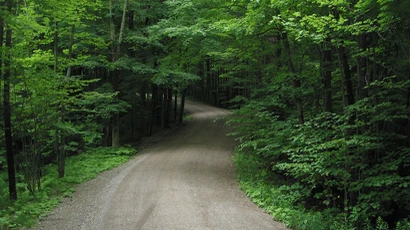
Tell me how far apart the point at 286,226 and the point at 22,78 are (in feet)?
29.7

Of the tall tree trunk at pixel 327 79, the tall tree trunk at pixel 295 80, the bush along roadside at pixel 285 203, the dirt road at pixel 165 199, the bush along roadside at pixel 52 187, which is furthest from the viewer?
the tall tree trunk at pixel 295 80

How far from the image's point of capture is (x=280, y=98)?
40.8ft

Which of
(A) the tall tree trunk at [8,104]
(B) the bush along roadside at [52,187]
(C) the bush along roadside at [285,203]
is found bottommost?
(B) the bush along roadside at [52,187]

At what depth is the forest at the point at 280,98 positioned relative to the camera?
23.0 ft

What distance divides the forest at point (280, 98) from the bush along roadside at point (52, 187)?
0.06 metres

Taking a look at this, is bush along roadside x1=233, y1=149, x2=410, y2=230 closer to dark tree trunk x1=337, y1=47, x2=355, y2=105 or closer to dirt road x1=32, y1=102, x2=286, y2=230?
dirt road x1=32, y1=102, x2=286, y2=230

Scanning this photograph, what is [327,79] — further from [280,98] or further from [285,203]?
[285,203]

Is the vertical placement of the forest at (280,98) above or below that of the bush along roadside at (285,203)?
above

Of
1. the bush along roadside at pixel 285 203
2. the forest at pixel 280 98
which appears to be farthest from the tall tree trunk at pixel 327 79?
the bush along roadside at pixel 285 203

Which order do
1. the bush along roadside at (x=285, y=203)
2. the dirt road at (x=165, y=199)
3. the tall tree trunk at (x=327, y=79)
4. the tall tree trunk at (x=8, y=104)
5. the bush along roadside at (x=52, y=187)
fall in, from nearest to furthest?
the bush along roadside at (x=285, y=203) < the dirt road at (x=165, y=199) < the bush along roadside at (x=52, y=187) < the tall tree trunk at (x=8, y=104) < the tall tree trunk at (x=327, y=79)

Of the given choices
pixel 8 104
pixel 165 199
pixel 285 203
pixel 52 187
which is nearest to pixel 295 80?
pixel 285 203

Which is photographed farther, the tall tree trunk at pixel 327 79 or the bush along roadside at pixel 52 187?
the tall tree trunk at pixel 327 79

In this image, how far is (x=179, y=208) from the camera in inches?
332

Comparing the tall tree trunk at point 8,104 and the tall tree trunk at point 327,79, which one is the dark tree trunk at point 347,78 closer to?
the tall tree trunk at point 327,79
